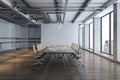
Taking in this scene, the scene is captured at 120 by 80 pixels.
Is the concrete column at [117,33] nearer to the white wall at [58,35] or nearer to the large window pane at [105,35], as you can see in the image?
the large window pane at [105,35]

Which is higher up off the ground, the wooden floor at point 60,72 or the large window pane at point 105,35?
the large window pane at point 105,35

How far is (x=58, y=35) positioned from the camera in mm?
18547

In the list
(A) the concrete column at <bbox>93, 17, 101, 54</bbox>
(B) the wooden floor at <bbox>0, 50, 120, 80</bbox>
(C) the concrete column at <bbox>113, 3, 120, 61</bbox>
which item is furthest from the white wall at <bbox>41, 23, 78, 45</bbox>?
(B) the wooden floor at <bbox>0, 50, 120, 80</bbox>

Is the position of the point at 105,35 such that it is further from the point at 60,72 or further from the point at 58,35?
the point at 60,72

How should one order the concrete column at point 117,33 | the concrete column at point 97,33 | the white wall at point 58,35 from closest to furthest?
the concrete column at point 117,33, the concrete column at point 97,33, the white wall at point 58,35

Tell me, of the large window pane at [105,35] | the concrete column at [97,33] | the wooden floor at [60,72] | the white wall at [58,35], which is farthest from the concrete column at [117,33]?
the white wall at [58,35]

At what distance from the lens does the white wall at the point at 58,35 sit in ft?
60.8

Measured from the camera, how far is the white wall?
18531mm

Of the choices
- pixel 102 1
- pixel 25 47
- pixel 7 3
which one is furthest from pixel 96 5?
pixel 25 47

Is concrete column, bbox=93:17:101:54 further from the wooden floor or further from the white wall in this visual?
the wooden floor

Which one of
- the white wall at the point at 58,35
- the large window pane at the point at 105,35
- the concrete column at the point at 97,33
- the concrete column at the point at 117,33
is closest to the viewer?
the concrete column at the point at 117,33

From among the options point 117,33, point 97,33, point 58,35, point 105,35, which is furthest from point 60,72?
→ point 58,35

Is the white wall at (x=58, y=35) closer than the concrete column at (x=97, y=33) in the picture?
No

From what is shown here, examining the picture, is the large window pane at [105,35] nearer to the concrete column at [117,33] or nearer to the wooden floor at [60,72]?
the concrete column at [117,33]
